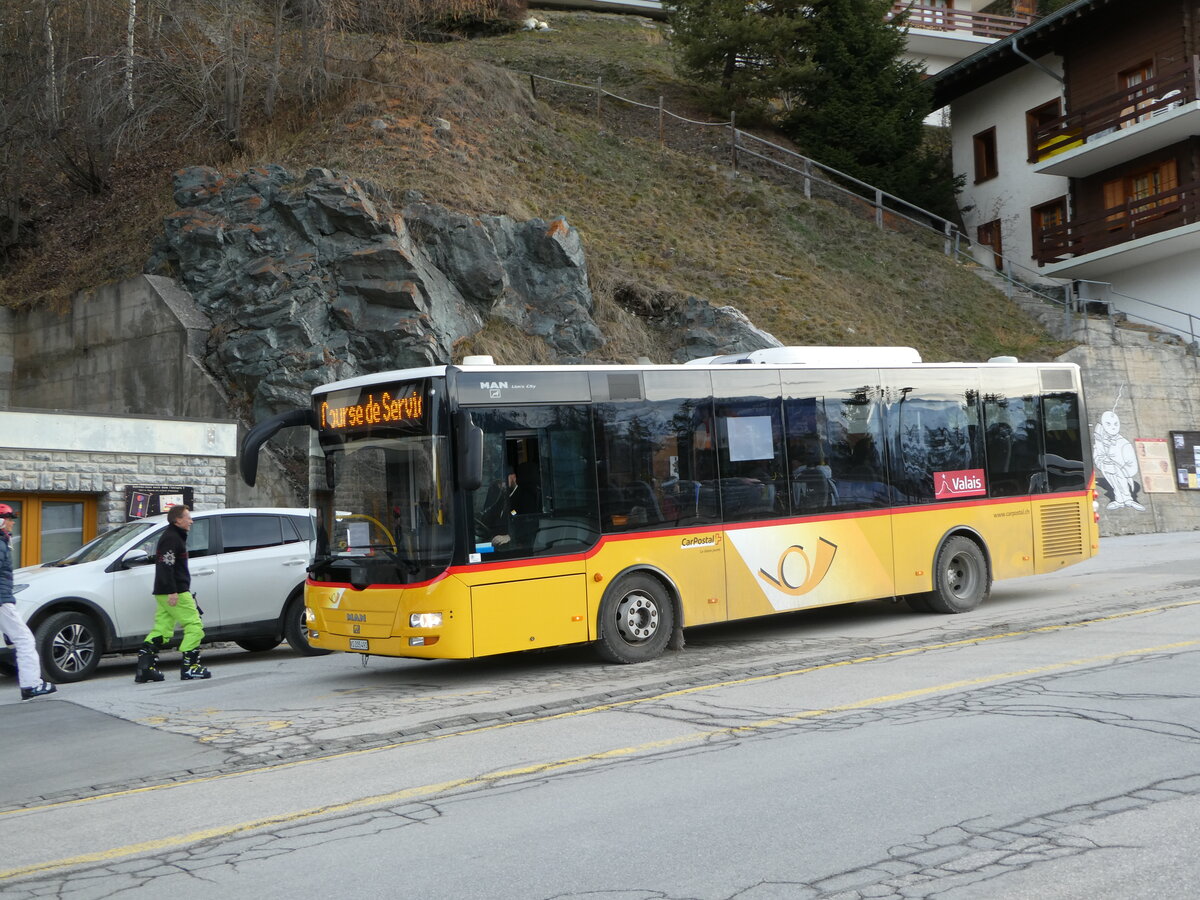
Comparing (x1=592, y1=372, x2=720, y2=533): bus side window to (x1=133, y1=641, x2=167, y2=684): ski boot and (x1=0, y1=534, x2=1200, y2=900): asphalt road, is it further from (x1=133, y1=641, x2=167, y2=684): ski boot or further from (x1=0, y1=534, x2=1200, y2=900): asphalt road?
(x1=133, y1=641, x2=167, y2=684): ski boot

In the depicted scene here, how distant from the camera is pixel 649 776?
6.72 m

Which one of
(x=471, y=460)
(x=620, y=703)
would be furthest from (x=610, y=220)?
(x=620, y=703)

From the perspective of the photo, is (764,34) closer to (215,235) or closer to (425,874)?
(215,235)

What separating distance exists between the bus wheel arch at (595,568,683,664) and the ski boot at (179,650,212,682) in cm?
427

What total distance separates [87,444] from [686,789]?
1373 cm

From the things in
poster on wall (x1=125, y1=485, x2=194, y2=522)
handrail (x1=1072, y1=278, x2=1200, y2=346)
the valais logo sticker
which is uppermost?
handrail (x1=1072, y1=278, x2=1200, y2=346)

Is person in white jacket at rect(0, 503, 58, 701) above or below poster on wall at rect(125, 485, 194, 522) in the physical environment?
below

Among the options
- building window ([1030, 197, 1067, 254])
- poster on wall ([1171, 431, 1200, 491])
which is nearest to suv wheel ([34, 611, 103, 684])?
poster on wall ([1171, 431, 1200, 491])

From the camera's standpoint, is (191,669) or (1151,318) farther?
(1151,318)

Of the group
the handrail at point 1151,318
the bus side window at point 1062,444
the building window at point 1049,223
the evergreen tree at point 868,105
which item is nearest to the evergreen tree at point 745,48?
the evergreen tree at point 868,105

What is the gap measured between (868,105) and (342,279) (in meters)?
23.0

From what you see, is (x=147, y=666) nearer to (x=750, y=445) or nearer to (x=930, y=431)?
(x=750, y=445)

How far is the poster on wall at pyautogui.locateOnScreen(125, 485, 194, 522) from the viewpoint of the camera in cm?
1750

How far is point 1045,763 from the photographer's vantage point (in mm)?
6492
